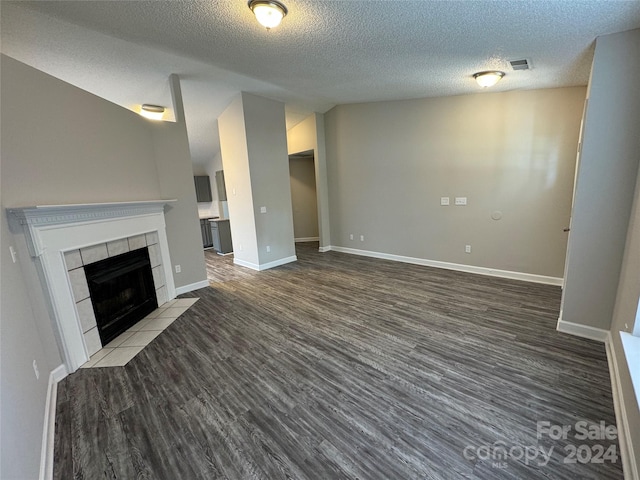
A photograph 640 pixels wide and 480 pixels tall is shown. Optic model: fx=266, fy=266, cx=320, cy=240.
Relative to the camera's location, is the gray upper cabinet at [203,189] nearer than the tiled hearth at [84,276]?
No

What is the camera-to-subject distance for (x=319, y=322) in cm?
304

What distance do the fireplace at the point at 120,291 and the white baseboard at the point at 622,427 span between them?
401cm

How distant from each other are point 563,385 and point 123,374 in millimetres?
3479

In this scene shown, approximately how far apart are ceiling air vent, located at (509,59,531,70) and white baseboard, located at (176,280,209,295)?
491 centimetres

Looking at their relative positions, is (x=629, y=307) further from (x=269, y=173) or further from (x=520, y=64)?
(x=269, y=173)

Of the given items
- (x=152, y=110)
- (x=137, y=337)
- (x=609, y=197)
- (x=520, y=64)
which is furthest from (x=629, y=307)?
(x=152, y=110)

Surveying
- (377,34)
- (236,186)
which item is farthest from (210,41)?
(236,186)

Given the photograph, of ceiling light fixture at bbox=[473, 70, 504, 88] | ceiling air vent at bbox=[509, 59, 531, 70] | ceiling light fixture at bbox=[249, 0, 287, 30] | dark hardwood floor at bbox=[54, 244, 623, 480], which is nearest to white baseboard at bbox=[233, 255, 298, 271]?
dark hardwood floor at bbox=[54, 244, 623, 480]

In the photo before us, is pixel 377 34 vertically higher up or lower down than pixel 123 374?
higher up

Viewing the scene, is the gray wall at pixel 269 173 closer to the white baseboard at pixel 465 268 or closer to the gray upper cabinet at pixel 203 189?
the white baseboard at pixel 465 268

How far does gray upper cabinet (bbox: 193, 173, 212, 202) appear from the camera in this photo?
26.0ft

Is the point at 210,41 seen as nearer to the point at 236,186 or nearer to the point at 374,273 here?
the point at 236,186

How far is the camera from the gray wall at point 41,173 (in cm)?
144

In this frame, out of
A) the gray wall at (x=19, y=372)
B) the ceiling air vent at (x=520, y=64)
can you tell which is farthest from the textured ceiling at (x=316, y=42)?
the gray wall at (x=19, y=372)
